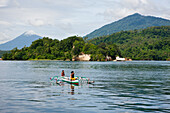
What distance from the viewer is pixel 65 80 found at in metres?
55.0

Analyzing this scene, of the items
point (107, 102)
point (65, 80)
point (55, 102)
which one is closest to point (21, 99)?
point (55, 102)

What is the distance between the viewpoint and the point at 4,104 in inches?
1147

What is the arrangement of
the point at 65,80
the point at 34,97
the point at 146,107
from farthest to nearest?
the point at 65,80
the point at 34,97
the point at 146,107

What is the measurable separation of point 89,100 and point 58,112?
7577mm

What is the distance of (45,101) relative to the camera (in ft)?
103

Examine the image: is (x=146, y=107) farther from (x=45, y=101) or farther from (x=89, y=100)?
(x=45, y=101)

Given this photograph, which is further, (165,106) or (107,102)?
(107,102)

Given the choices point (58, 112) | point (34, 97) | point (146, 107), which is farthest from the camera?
point (34, 97)

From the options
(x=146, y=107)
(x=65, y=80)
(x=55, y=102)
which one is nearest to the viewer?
(x=146, y=107)

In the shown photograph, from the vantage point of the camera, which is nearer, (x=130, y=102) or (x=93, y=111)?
(x=93, y=111)

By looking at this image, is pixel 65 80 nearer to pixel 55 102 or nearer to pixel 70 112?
pixel 55 102

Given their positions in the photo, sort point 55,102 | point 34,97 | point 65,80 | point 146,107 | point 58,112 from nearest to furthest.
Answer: point 58,112 → point 146,107 → point 55,102 → point 34,97 → point 65,80

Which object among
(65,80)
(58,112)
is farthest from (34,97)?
(65,80)

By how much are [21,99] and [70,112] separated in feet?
31.4
